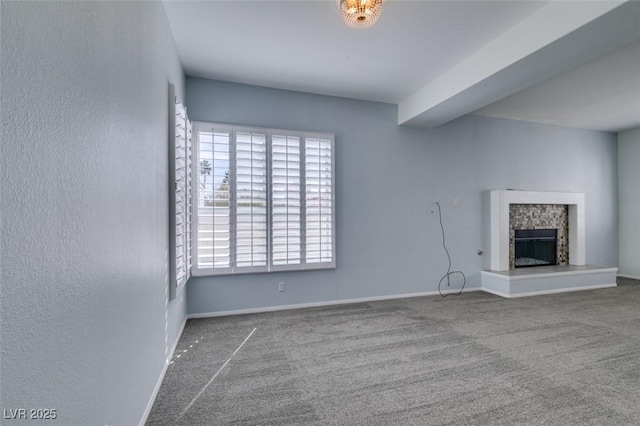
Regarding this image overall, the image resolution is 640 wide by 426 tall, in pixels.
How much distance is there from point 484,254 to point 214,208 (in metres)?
→ 4.33

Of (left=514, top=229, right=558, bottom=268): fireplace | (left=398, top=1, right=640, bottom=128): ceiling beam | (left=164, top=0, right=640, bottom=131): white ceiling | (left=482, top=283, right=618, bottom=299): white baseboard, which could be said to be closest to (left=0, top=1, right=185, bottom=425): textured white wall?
(left=164, top=0, right=640, bottom=131): white ceiling

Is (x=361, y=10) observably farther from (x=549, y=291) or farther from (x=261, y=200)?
(x=549, y=291)

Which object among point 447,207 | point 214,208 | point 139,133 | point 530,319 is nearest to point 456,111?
point 447,207

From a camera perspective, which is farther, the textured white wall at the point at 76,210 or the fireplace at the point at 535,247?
the fireplace at the point at 535,247

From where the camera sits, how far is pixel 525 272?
481cm

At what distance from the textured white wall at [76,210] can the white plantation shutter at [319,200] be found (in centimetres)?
229

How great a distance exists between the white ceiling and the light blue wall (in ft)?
0.99

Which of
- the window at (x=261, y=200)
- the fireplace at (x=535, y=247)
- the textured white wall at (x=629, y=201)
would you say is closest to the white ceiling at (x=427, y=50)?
the window at (x=261, y=200)

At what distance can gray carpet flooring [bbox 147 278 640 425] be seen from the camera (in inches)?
75.0

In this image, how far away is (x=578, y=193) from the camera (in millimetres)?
5582

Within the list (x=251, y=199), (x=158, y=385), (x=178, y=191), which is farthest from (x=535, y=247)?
(x=158, y=385)

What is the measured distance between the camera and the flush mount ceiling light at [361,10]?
2141 millimetres

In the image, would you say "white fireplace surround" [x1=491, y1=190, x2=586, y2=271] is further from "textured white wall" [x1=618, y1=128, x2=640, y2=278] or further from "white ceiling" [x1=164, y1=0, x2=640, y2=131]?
"white ceiling" [x1=164, y1=0, x2=640, y2=131]

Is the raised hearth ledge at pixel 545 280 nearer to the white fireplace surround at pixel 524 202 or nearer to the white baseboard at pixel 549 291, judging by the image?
the white baseboard at pixel 549 291
